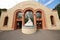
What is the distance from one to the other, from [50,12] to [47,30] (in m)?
1.25

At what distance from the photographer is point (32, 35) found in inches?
265

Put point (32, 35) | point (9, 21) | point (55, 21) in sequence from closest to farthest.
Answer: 1. point (32, 35)
2. point (55, 21)
3. point (9, 21)

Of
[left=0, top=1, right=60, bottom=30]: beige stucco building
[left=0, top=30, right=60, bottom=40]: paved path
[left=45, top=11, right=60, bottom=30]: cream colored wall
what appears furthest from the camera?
[left=0, top=1, right=60, bottom=30]: beige stucco building

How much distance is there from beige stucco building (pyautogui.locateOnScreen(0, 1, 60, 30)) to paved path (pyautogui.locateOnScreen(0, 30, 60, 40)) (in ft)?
1.78

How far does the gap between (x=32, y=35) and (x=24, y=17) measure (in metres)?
1.69

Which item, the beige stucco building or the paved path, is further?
the beige stucco building

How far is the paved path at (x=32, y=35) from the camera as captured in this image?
641cm

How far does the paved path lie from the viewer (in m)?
6.41

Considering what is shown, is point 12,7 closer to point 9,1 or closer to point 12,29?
point 9,1

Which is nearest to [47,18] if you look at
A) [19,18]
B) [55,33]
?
[55,33]

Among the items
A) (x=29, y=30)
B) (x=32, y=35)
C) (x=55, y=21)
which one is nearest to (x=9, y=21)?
(x=29, y=30)

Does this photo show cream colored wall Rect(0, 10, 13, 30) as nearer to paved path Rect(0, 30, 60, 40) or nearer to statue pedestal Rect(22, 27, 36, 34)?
paved path Rect(0, 30, 60, 40)

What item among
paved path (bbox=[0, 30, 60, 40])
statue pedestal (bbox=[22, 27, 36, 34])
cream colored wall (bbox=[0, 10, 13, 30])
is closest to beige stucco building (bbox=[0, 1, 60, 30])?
cream colored wall (bbox=[0, 10, 13, 30])

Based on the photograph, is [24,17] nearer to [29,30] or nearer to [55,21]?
[29,30]
